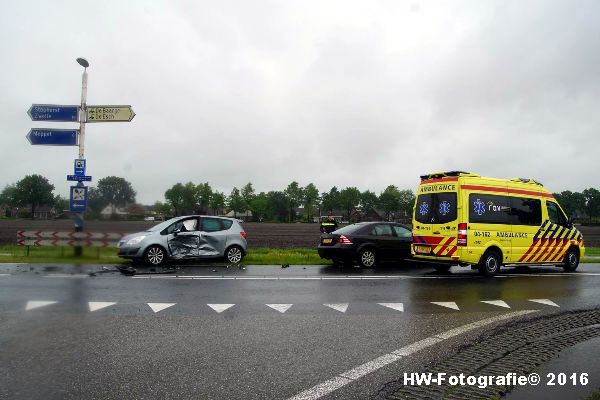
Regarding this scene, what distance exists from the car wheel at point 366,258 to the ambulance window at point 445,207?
2329mm

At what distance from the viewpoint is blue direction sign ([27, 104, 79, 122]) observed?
51.8 ft

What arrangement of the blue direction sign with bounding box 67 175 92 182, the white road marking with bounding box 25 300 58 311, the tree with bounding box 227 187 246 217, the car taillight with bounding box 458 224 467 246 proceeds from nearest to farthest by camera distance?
the white road marking with bounding box 25 300 58 311 < the car taillight with bounding box 458 224 467 246 < the blue direction sign with bounding box 67 175 92 182 < the tree with bounding box 227 187 246 217

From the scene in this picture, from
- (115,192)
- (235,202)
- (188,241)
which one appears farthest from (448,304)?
(235,202)

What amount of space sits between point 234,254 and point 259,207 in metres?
109

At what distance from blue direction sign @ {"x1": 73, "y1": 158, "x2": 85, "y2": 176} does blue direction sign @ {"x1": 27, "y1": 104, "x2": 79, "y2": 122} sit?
61.9 inches

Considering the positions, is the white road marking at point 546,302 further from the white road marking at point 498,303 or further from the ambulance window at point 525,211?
the ambulance window at point 525,211

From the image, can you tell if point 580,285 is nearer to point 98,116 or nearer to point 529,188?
point 529,188

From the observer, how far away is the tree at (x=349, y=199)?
135750 millimetres

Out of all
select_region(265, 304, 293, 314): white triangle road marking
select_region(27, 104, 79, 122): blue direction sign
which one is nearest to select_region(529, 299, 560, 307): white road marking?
select_region(265, 304, 293, 314): white triangle road marking

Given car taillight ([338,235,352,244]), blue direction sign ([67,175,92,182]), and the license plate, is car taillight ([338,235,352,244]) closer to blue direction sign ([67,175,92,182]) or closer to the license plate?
the license plate

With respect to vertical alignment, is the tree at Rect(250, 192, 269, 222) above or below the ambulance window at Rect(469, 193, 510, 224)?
above

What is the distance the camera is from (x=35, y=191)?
74.0ft

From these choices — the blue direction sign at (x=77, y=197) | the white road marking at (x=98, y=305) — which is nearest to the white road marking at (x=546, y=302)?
the white road marking at (x=98, y=305)

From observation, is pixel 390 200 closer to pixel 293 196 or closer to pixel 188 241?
pixel 293 196
